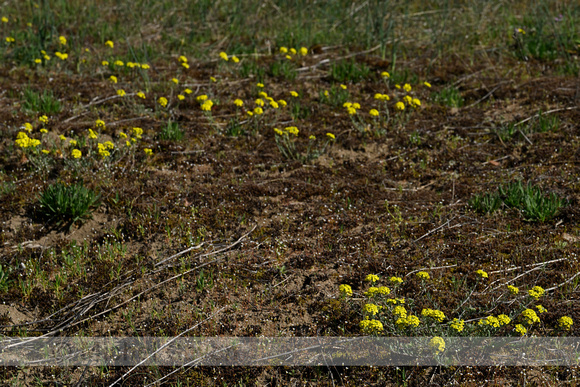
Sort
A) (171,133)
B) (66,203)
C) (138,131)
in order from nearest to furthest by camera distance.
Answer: (66,203) → (138,131) → (171,133)

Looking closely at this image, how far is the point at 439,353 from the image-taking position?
3.74m

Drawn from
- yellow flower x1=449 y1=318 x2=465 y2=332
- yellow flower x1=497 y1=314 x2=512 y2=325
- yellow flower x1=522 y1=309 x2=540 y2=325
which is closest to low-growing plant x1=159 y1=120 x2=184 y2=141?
yellow flower x1=449 y1=318 x2=465 y2=332

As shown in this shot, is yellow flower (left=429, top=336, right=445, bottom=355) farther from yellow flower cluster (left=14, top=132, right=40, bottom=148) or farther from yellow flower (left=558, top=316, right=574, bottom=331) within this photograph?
yellow flower cluster (left=14, top=132, right=40, bottom=148)

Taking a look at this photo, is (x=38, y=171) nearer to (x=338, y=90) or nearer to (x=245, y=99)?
(x=245, y=99)

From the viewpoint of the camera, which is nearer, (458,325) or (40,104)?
(458,325)

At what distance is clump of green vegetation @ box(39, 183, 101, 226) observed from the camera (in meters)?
5.09

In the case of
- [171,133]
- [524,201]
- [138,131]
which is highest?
[138,131]

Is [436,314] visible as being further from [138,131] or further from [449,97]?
[449,97]

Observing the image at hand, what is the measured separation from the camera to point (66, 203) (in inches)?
200

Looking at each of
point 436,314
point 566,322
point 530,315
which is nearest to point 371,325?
point 436,314

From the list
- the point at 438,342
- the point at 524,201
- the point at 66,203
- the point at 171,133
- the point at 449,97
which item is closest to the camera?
the point at 438,342

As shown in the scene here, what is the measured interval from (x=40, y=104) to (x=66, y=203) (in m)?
2.54

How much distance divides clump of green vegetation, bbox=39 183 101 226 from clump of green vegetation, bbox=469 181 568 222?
3775 millimetres

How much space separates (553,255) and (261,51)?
233 inches
